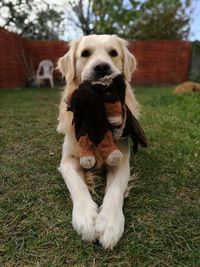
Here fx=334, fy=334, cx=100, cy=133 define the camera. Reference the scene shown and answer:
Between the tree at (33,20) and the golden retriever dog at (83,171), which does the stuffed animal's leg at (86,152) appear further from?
the tree at (33,20)

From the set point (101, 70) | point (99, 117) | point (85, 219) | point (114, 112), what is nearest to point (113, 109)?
point (114, 112)

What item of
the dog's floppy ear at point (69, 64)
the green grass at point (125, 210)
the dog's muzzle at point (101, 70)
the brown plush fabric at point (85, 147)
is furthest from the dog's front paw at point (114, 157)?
the dog's floppy ear at point (69, 64)

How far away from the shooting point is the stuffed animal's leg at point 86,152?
84.4 inches

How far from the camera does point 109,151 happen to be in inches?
85.7

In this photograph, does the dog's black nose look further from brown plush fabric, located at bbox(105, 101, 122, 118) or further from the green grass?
the green grass

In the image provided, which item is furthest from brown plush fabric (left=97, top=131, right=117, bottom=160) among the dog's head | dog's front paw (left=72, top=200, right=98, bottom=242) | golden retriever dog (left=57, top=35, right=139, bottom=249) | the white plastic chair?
the white plastic chair

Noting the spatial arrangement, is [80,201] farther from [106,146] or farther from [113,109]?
[113,109]

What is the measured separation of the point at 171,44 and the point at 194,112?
39.6ft

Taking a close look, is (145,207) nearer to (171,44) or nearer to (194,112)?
(194,112)

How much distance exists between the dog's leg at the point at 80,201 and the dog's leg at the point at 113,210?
4 cm

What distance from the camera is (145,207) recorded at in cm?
195

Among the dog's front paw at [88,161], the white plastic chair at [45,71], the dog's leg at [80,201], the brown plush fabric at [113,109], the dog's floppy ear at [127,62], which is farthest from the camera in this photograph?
the white plastic chair at [45,71]

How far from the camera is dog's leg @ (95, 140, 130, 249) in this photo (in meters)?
1.58

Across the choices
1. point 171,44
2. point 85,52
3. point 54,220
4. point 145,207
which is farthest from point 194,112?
point 171,44
